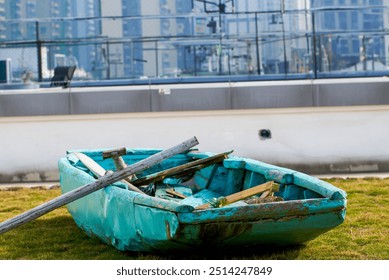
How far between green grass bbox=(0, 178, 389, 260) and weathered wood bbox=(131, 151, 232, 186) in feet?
2.36

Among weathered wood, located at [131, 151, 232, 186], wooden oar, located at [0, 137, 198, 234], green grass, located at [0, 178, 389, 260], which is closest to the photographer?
green grass, located at [0, 178, 389, 260]

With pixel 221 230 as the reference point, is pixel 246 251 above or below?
below

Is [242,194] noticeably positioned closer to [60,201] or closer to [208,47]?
[60,201]

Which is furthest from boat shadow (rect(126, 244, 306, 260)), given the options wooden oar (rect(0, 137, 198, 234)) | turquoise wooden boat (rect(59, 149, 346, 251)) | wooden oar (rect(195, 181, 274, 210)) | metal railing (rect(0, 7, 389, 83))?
metal railing (rect(0, 7, 389, 83))

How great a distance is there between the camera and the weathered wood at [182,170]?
9.32 metres

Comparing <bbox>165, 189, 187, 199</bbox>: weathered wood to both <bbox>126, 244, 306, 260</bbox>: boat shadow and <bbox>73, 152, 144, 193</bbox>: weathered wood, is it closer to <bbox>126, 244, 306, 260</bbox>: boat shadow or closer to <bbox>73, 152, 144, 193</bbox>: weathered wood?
<bbox>73, 152, 144, 193</bbox>: weathered wood

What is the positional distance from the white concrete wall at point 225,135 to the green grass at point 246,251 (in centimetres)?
185

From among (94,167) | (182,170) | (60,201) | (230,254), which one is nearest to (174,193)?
(182,170)

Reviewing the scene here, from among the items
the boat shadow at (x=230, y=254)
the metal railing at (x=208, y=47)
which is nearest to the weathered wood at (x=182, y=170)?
the boat shadow at (x=230, y=254)

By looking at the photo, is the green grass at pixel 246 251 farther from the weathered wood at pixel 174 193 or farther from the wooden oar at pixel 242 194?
the weathered wood at pixel 174 193

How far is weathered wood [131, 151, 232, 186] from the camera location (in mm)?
9320

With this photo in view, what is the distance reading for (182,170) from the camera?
31.2ft

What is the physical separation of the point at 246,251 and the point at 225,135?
5.47 meters

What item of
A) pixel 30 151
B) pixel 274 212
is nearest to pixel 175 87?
pixel 30 151
